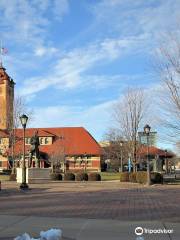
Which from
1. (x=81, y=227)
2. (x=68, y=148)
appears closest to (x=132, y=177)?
(x=81, y=227)

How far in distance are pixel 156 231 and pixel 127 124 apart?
51551 mm

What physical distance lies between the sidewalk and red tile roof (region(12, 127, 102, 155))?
87.3 meters

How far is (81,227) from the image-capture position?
12281mm

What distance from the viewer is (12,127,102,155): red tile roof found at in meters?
105

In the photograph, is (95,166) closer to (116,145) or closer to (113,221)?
(116,145)

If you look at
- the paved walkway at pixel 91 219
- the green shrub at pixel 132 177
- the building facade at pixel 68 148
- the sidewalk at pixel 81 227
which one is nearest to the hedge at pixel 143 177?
the green shrub at pixel 132 177

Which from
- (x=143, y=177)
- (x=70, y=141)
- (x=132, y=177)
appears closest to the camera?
(x=143, y=177)

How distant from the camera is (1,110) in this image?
81.6 metres

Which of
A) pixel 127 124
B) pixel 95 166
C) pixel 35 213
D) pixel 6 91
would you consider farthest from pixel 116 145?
pixel 35 213

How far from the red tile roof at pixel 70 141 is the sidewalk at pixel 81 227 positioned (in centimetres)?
8734

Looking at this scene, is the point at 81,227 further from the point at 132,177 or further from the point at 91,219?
the point at 132,177

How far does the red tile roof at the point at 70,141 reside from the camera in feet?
343

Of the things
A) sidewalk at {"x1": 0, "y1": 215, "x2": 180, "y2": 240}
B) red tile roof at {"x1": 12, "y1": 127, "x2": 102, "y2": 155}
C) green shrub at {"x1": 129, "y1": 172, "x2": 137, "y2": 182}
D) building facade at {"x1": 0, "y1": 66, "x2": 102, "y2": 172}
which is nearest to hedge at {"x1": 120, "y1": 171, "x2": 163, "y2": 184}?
green shrub at {"x1": 129, "y1": 172, "x2": 137, "y2": 182}

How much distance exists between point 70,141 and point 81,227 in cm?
9621
